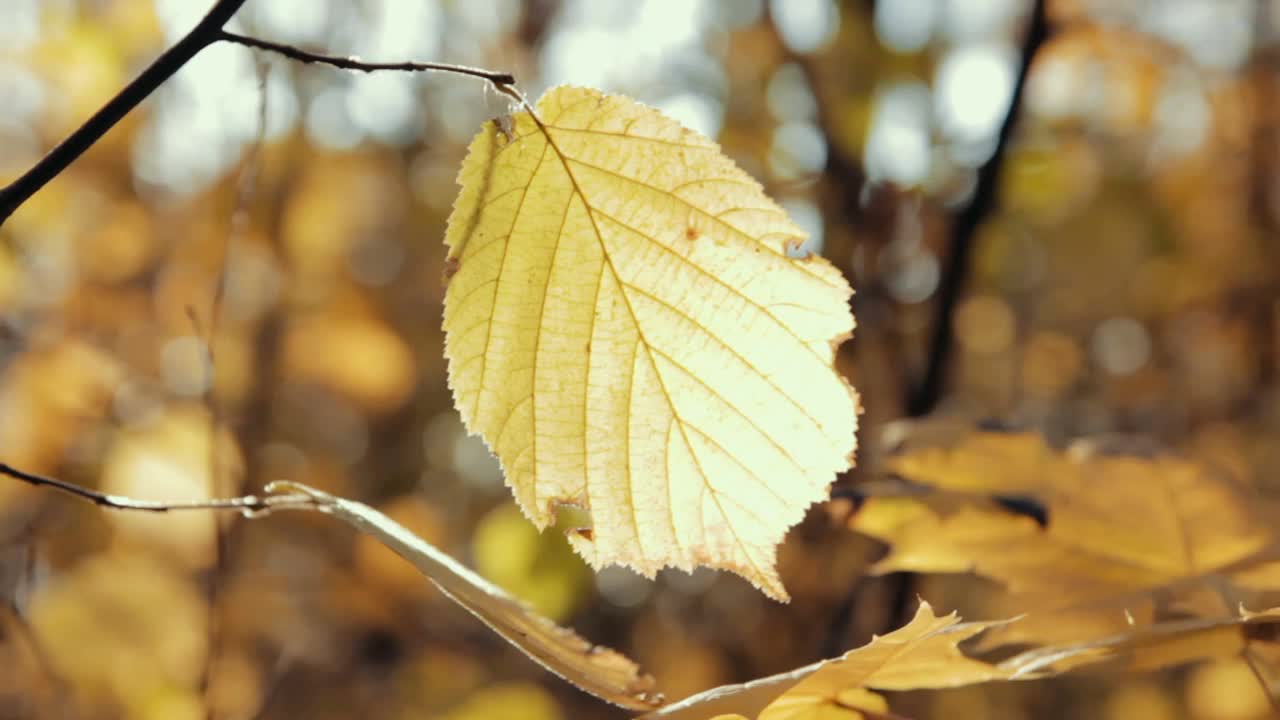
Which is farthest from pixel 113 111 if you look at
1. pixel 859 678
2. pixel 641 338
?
pixel 859 678

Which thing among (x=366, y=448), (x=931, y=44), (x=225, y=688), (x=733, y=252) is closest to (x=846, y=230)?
(x=931, y=44)

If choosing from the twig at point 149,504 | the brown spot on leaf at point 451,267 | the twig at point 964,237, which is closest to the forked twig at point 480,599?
the twig at point 149,504

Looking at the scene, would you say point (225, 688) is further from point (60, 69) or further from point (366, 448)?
point (366, 448)

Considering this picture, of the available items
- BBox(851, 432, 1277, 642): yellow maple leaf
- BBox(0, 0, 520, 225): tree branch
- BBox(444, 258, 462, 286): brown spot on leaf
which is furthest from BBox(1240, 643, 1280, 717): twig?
BBox(0, 0, 520, 225): tree branch

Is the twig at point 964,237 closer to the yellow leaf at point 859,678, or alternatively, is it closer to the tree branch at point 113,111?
the yellow leaf at point 859,678

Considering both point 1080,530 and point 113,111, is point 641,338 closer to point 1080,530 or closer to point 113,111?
point 113,111

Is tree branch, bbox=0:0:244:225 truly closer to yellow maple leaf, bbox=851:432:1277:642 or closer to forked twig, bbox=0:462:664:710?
forked twig, bbox=0:462:664:710
